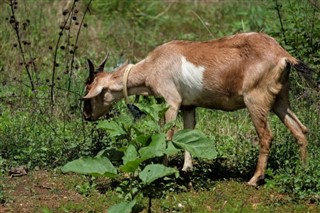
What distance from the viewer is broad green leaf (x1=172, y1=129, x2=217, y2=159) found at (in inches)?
335

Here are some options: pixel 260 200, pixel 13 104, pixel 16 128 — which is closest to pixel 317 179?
pixel 260 200

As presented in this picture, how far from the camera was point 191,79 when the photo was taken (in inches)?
364

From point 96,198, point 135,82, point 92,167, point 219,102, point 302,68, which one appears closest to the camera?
point 92,167

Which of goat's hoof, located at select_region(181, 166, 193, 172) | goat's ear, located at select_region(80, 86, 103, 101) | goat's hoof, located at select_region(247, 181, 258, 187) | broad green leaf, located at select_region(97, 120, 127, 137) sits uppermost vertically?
goat's ear, located at select_region(80, 86, 103, 101)

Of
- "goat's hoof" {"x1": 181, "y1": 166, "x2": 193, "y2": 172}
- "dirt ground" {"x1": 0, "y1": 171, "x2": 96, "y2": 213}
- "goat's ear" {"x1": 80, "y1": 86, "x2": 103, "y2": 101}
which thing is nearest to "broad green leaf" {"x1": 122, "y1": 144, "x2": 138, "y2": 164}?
"dirt ground" {"x1": 0, "y1": 171, "x2": 96, "y2": 213}

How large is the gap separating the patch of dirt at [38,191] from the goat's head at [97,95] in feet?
2.71

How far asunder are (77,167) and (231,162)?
2308mm

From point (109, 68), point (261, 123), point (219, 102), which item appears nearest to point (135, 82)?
point (219, 102)

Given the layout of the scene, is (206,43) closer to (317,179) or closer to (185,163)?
(185,163)

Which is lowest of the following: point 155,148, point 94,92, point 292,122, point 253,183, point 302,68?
point 253,183

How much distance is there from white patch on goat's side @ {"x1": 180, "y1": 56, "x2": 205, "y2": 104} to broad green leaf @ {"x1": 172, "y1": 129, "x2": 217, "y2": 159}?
2.67 feet

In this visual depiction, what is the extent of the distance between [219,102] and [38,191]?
78.5 inches

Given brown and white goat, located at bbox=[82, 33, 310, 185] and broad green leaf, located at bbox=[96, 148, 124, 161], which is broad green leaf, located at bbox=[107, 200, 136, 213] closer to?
broad green leaf, located at bbox=[96, 148, 124, 161]

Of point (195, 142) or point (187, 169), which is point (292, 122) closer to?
point (187, 169)
